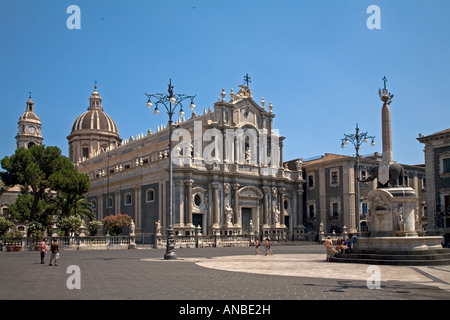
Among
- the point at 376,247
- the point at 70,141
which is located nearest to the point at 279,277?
the point at 376,247

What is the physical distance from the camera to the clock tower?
82000 mm

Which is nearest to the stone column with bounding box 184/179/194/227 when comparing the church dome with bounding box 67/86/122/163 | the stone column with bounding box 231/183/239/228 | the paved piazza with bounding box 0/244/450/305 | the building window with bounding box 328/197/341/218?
the stone column with bounding box 231/183/239/228

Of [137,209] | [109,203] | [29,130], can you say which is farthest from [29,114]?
[137,209]

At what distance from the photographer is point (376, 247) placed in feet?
71.2

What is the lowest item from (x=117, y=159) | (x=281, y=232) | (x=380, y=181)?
(x=281, y=232)

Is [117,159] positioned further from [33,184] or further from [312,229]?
[312,229]

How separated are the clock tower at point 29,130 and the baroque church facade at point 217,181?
2418cm

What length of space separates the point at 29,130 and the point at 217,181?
45.2 meters

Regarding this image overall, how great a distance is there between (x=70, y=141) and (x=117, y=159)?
64.4 ft

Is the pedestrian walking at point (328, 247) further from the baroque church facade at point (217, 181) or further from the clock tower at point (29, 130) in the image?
the clock tower at point (29, 130)

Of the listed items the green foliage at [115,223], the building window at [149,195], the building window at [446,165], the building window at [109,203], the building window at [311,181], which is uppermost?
the building window at [446,165]

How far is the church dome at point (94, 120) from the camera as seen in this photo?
84.1 metres

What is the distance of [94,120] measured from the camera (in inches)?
3324

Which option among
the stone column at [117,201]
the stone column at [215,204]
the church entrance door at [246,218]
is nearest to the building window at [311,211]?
the church entrance door at [246,218]
